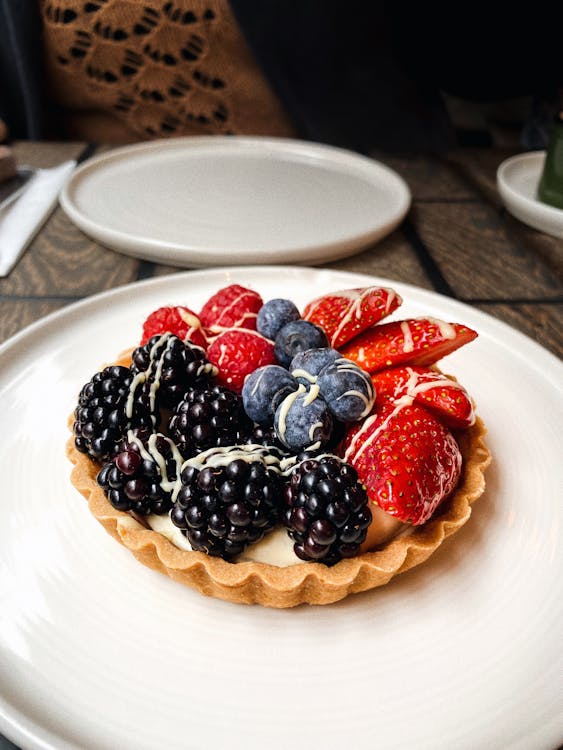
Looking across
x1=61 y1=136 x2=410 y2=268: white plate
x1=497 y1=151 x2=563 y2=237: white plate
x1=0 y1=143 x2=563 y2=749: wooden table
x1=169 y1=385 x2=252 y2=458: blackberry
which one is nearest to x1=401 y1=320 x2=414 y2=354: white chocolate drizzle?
x1=169 y1=385 x2=252 y2=458: blackberry

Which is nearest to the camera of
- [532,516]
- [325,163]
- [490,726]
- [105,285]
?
[490,726]

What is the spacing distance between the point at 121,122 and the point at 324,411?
9.07 ft

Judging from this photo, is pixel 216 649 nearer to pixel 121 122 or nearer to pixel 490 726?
pixel 490 726

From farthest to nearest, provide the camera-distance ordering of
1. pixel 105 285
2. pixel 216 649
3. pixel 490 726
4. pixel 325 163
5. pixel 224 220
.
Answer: pixel 325 163 → pixel 224 220 → pixel 105 285 → pixel 216 649 → pixel 490 726

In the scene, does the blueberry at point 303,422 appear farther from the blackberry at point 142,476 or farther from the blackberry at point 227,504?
the blackberry at point 142,476

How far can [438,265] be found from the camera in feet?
6.22

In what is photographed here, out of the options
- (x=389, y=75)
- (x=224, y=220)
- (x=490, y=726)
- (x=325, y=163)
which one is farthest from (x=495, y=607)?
(x=389, y=75)

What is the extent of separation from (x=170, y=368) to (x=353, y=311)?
35 cm

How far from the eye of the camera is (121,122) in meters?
3.20

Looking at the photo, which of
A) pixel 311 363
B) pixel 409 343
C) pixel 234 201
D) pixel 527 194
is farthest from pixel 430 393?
pixel 527 194

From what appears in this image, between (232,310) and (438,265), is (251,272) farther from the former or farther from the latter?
(438,265)

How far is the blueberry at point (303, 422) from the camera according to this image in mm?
945

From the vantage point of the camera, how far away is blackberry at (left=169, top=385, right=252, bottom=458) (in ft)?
3.25

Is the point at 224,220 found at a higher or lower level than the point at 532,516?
higher
